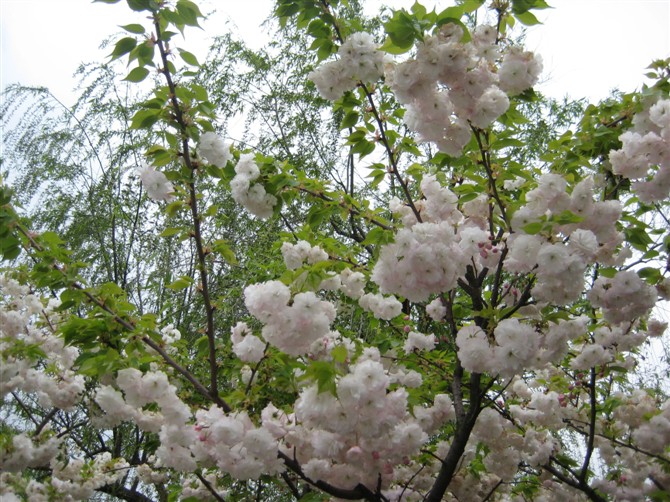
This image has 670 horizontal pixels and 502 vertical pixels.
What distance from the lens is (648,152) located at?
6.05 ft

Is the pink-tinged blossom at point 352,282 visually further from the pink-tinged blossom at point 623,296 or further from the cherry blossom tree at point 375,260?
the pink-tinged blossom at point 623,296

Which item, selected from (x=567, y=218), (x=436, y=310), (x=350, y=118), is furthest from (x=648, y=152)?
(x=436, y=310)

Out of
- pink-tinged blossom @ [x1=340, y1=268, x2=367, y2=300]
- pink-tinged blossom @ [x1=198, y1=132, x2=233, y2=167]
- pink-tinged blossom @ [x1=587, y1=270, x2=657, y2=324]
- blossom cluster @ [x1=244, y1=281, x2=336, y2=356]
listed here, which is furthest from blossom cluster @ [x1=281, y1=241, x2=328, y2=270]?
pink-tinged blossom @ [x1=587, y1=270, x2=657, y2=324]

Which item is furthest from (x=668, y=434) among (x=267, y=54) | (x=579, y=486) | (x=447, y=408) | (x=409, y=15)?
(x=267, y=54)

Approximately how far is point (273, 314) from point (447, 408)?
1.36 metres

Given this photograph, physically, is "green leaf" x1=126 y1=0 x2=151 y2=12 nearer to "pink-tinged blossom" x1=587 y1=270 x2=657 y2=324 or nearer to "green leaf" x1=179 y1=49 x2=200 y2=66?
"green leaf" x1=179 y1=49 x2=200 y2=66

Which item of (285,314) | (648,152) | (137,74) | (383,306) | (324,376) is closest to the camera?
(324,376)

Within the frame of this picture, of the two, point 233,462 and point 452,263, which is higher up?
point 452,263

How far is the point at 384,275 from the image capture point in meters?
1.71

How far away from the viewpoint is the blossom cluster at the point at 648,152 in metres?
1.77

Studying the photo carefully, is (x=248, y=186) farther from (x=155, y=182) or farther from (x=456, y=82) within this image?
(x=456, y=82)

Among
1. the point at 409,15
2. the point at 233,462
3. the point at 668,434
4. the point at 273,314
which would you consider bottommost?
the point at 233,462

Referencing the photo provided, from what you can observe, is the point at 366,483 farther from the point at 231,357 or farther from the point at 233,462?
the point at 231,357

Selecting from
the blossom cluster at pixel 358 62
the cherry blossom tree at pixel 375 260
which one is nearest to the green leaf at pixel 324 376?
the cherry blossom tree at pixel 375 260
